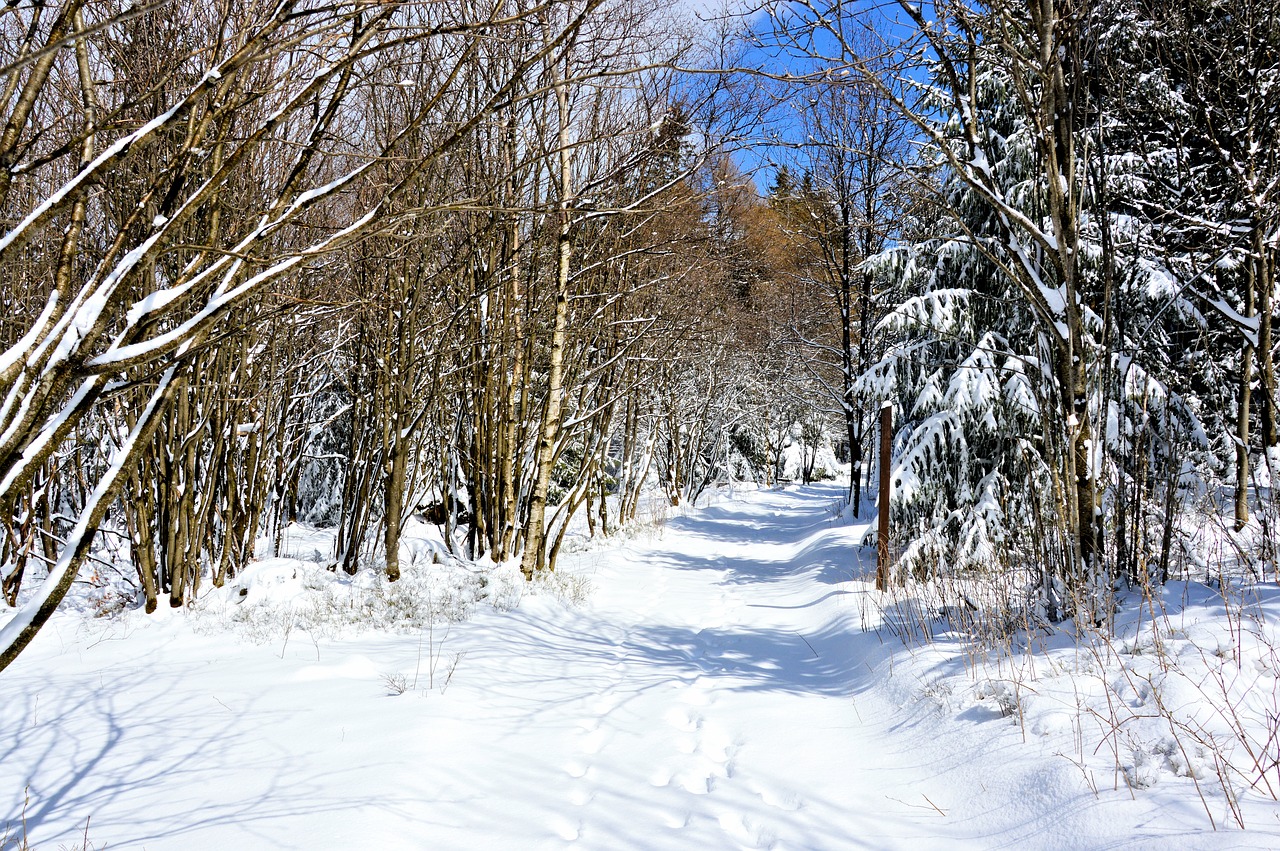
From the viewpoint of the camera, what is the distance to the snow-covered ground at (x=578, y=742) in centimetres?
277

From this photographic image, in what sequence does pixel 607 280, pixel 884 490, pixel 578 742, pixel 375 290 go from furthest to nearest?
pixel 607 280, pixel 884 490, pixel 375 290, pixel 578 742

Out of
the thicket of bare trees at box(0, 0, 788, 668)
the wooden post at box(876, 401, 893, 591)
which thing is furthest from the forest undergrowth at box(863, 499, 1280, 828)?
the thicket of bare trees at box(0, 0, 788, 668)

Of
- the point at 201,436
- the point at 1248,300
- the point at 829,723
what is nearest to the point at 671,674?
the point at 829,723

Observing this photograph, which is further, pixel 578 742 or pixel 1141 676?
pixel 578 742

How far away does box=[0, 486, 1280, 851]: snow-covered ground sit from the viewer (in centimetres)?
277

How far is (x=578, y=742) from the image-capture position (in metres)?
3.88

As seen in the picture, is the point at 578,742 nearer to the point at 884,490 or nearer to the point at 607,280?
the point at 884,490

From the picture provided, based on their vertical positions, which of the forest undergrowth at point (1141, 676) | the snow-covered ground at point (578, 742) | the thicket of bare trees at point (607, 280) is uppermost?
the thicket of bare trees at point (607, 280)

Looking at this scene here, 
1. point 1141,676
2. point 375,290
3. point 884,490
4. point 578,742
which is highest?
point 375,290

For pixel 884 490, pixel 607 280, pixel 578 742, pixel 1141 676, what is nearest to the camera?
pixel 1141 676

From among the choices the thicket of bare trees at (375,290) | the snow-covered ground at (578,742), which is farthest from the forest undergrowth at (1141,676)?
the thicket of bare trees at (375,290)

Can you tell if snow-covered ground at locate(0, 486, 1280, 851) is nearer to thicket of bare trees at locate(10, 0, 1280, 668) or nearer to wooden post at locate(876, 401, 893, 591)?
thicket of bare trees at locate(10, 0, 1280, 668)

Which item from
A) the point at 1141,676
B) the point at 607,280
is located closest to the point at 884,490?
the point at 607,280

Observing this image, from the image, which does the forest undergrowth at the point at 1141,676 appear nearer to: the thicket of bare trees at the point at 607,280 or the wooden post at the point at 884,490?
the thicket of bare trees at the point at 607,280
